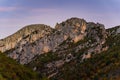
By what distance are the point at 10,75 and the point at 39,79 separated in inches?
484

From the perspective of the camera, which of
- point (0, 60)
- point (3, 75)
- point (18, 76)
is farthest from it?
point (0, 60)

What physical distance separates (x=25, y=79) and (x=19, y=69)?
4371mm

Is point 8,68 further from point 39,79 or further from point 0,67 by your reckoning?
point 39,79

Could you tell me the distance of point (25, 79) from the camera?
219 ft

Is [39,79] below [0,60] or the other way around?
below

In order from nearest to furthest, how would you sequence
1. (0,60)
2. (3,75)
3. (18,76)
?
(3,75), (18,76), (0,60)

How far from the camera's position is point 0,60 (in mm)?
72438

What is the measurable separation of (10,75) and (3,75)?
186 cm

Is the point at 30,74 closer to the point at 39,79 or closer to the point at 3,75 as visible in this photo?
the point at 39,79

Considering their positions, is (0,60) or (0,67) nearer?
(0,67)

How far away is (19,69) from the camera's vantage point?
70375 millimetres

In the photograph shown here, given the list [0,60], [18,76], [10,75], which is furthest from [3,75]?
[0,60]

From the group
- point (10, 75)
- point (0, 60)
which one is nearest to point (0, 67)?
point (10, 75)

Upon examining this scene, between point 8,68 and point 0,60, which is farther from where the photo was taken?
point 0,60
